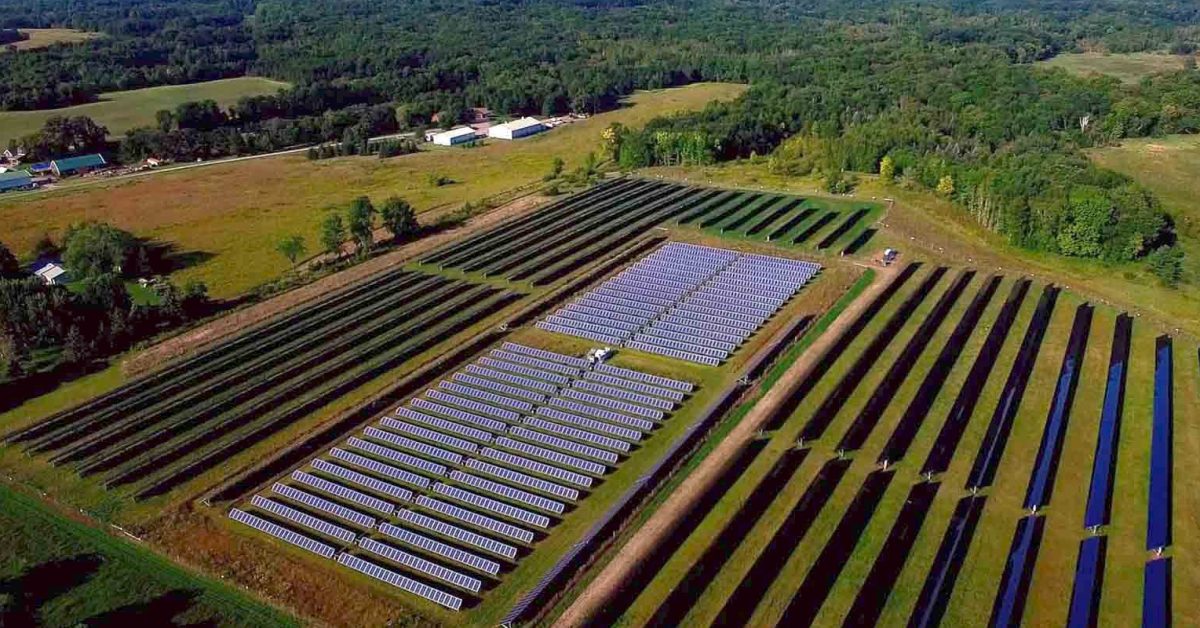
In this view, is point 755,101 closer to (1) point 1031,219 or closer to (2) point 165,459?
(1) point 1031,219

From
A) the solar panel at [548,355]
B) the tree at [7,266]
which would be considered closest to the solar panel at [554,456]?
the solar panel at [548,355]

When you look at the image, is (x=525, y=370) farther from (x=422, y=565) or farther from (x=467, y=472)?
(x=422, y=565)

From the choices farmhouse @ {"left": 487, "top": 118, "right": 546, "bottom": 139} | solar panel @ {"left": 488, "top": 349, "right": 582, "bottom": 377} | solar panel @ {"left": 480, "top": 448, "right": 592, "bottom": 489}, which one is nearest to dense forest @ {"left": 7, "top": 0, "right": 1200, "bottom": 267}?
farmhouse @ {"left": 487, "top": 118, "right": 546, "bottom": 139}

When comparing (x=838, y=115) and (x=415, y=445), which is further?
(x=838, y=115)

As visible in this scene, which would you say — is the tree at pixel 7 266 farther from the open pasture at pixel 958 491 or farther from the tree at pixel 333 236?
the open pasture at pixel 958 491

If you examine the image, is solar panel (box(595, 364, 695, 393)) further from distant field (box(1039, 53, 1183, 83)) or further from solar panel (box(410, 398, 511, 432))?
distant field (box(1039, 53, 1183, 83))

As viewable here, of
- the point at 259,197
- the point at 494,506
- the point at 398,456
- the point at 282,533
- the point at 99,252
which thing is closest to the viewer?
the point at 282,533

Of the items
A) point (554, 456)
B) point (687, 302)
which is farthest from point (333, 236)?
point (554, 456)
